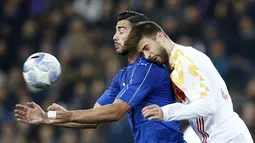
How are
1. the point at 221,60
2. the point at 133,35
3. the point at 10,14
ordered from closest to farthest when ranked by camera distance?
the point at 133,35 → the point at 221,60 → the point at 10,14

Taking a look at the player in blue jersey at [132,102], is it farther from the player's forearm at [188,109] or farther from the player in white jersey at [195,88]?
the player's forearm at [188,109]

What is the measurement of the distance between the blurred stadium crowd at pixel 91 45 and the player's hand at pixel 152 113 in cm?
505

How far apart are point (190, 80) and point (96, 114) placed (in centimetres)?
84

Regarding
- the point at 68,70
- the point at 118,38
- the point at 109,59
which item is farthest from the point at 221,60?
the point at 118,38

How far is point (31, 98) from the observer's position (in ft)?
39.8

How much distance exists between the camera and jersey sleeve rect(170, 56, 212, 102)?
5887mm

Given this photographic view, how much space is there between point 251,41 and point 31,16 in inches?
181

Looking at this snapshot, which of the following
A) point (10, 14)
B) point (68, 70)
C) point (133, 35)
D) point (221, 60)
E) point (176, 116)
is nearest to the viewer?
point (176, 116)

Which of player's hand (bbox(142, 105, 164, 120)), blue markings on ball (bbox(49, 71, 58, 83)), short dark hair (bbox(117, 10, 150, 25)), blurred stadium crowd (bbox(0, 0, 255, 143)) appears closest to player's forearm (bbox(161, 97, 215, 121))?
player's hand (bbox(142, 105, 164, 120))

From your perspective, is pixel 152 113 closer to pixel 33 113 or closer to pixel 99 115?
pixel 99 115

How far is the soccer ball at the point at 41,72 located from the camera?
6.38 meters

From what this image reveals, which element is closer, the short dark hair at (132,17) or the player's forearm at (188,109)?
the player's forearm at (188,109)

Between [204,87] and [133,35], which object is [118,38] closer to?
[133,35]

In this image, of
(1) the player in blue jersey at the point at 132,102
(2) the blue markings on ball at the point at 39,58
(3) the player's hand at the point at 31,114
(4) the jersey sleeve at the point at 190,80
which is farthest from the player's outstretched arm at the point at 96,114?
(2) the blue markings on ball at the point at 39,58
